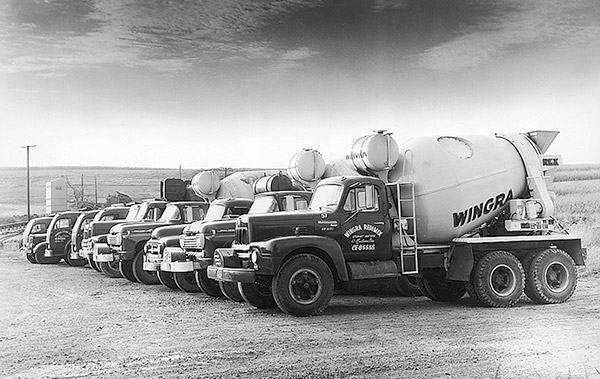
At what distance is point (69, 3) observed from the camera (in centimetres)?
587

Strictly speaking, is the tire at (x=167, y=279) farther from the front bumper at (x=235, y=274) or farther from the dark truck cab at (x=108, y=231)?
the front bumper at (x=235, y=274)

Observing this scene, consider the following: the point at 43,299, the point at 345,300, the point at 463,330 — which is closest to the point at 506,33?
the point at 463,330

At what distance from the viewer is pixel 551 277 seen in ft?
33.3

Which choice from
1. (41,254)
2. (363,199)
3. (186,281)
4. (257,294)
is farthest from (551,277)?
(41,254)

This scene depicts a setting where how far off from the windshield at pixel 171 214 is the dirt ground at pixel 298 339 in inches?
111

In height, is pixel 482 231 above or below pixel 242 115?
below

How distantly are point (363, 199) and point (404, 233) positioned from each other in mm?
727

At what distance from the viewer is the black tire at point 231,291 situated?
10570mm

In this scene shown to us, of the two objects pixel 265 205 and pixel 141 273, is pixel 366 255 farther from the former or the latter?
pixel 141 273

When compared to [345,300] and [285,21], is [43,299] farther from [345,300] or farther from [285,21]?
[285,21]

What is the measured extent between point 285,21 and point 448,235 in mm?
4875

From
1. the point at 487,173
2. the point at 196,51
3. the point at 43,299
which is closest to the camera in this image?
the point at 196,51

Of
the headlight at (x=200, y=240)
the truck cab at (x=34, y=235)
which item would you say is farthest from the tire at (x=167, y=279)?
the truck cab at (x=34, y=235)

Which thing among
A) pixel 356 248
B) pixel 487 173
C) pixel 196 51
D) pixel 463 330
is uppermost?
pixel 196 51
